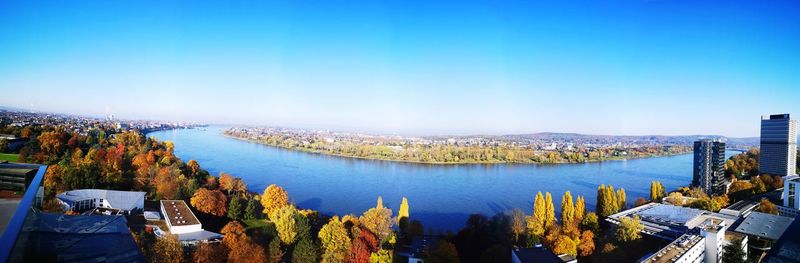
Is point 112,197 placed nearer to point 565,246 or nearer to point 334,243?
point 334,243

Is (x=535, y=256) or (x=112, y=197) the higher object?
(x=112, y=197)

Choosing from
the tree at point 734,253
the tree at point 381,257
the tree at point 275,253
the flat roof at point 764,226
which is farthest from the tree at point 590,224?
the tree at point 275,253

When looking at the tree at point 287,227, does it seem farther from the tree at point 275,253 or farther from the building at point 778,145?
the building at point 778,145

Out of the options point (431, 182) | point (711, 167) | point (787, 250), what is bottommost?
point (431, 182)

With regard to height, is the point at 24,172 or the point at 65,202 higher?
the point at 24,172

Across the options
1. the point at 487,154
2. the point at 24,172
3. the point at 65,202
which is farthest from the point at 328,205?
the point at 487,154

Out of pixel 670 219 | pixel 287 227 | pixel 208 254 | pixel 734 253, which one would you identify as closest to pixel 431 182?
pixel 670 219

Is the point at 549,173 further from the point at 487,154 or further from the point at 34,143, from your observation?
the point at 34,143

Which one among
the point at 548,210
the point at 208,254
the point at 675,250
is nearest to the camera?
the point at 208,254
